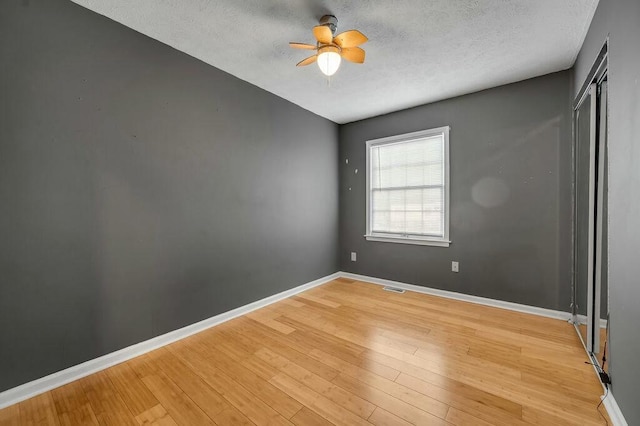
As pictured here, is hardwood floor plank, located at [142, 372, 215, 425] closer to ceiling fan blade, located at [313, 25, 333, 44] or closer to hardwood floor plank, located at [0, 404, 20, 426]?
hardwood floor plank, located at [0, 404, 20, 426]

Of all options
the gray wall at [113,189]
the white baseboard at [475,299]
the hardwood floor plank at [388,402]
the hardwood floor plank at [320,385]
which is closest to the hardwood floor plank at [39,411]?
the gray wall at [113,189]

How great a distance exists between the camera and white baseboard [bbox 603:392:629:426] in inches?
53.5

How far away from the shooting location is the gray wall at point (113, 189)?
1653 millimetres

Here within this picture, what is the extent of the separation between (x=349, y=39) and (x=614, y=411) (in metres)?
2.81

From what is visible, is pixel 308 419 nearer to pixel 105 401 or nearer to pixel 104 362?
pixel 105 401

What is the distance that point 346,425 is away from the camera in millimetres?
1436

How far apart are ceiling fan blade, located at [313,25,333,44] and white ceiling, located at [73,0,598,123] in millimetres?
158

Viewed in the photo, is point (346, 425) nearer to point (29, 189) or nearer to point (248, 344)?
point (248, 344)

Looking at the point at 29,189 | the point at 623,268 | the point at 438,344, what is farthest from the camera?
the point at 438,344

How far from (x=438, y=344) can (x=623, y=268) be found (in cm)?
135

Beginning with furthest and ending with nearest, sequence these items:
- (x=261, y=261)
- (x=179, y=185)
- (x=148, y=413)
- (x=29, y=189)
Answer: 1. (x=261, y=261)
2. (x=179, y=185)
3. (x=29, y=189)
4. (x=148, y=413)

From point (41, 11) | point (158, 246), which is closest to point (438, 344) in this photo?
point (158, 246)

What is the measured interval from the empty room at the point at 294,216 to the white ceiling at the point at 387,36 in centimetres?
2

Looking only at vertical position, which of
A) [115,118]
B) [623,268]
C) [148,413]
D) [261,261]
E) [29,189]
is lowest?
[148,413]
